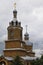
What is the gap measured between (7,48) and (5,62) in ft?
10.5

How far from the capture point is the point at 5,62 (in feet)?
184

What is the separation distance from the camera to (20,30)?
58.3 metres

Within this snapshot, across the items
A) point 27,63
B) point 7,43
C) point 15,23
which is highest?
point 15,23

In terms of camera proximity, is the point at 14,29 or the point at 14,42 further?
the point at 14,42

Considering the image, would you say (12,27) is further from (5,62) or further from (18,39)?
(5,62)

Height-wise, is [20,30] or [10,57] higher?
[20,30]

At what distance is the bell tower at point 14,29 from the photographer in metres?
57.5

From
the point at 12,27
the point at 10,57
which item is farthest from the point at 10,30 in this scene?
the point at 10,57

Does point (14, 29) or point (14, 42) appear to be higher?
point (14, 29)

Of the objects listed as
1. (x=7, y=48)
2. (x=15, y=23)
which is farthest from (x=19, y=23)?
(x=7, y=48)

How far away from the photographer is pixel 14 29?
57.7 metres

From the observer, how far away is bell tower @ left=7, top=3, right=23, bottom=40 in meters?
57.5

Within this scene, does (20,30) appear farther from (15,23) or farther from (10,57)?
(10,57)

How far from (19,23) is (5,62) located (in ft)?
25.2
